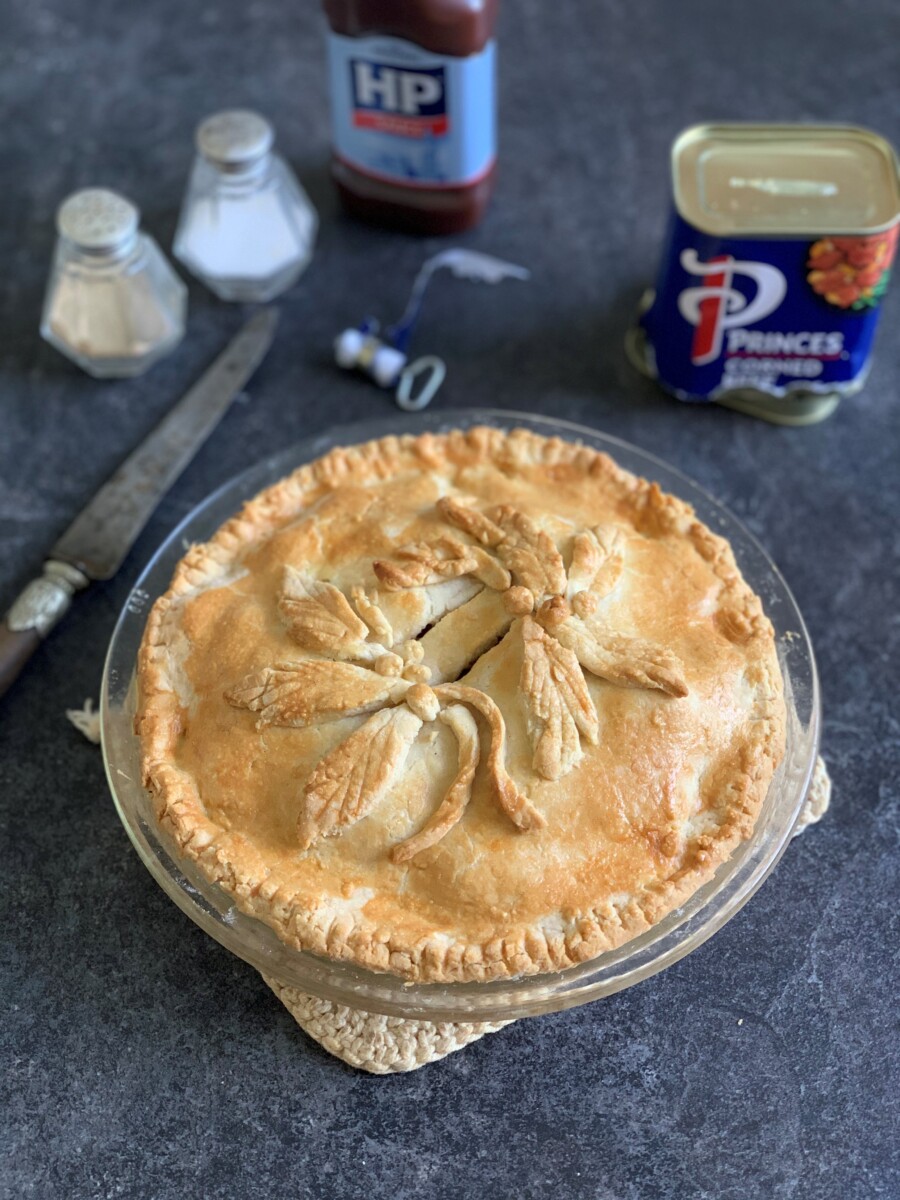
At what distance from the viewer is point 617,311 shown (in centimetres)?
297

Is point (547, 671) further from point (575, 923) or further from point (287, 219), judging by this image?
point (287, 219)

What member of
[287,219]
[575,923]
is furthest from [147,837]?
[287,219]

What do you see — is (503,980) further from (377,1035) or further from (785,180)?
(785,180)

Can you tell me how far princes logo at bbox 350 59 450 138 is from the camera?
2701 mm

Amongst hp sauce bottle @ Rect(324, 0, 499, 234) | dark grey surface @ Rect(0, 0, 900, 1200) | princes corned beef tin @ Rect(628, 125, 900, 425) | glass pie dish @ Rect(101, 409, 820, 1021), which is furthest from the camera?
hp sauce bottle @ Rect(324, 0, 499, 234)

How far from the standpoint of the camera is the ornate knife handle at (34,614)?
7.47 feet

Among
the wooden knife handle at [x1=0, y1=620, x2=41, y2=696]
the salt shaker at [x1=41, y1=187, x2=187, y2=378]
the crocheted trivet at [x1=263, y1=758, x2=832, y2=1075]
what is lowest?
the crocheted trivet at [x1=263, y1=758, x2=832, y2=1075]

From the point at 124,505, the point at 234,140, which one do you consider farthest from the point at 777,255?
the point at 124,505

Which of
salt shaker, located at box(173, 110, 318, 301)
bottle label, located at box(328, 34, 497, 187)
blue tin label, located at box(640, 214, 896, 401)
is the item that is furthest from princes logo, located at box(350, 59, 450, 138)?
blue tin label, located at box(640, 214, 896, 401)

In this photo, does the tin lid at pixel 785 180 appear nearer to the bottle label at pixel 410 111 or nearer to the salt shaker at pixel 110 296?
the bottle label at pixel 410 111

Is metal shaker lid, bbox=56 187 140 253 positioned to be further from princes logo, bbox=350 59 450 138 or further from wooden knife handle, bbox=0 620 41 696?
wooden knife handle, bbox=0 620 41 696

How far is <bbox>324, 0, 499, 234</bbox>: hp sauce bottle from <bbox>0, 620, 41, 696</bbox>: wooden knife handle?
143cm

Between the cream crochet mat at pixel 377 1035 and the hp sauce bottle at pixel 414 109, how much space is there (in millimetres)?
1950

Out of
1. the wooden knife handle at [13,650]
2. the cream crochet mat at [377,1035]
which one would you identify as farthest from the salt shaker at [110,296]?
the cream crochet mat at [377,1035]
